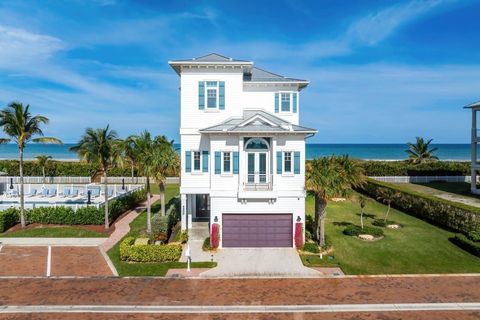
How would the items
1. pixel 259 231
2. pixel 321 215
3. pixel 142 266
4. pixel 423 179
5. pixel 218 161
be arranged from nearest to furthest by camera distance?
pixel 142 266 → pixel 321 215 → pixel 259 231 → pixel 218 161 → pixel 423 179

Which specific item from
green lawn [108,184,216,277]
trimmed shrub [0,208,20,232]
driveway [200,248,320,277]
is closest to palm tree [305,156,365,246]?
driveway [200,248,320,277]

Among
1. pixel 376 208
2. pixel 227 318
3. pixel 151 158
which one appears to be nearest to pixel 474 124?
pixel 376 208

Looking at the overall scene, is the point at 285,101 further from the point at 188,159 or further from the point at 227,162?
the point at 188,159

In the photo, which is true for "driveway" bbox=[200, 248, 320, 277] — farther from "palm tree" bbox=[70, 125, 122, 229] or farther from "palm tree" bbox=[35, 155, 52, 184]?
"palm tree" bbox=[35, 155, 52, 184]

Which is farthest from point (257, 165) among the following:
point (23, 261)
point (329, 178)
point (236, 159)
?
point (23, 261)

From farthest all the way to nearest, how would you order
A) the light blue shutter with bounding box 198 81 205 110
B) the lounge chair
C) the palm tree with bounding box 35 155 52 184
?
1. the palm tree with bounding box 35 155 52 184
2. the lounge chair
3. the light blue shutter with bounding box 198 81 205 110
